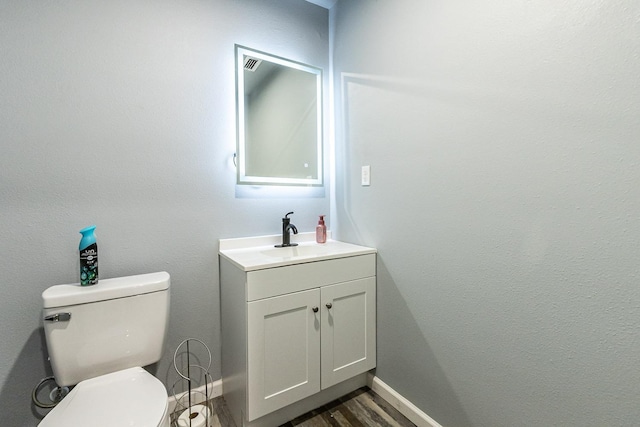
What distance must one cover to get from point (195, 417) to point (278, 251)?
2.96ft

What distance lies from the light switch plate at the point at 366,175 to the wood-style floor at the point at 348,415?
1233 mm

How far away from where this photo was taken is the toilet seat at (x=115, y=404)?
0.91 meters

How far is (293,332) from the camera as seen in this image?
1376mm

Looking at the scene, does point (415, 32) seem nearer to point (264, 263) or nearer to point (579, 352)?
point (264, 263)

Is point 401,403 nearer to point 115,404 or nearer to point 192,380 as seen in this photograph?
point 192,380

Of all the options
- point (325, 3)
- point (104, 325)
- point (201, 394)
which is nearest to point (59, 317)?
point (104, 325)

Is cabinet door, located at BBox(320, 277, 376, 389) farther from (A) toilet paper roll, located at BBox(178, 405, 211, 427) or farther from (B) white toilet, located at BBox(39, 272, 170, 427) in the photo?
(B) white toilet, located at BBox(39, 272, 170, 427)

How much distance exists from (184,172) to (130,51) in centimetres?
62

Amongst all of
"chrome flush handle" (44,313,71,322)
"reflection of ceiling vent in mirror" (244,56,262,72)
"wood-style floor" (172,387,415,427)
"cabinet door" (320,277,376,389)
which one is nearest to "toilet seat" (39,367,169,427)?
"chrome flush handle" (44,313,71,322)

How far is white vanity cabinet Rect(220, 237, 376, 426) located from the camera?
1.29 m

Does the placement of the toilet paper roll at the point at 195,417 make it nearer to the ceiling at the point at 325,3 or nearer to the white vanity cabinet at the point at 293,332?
the white vanity cabinet at the point at 293,332

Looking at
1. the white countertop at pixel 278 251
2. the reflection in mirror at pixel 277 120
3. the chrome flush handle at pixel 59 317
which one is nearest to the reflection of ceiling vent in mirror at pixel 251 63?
the reflection in mirror at pixel 277 120

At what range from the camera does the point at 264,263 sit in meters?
1.29

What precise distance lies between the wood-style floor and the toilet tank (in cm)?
52
